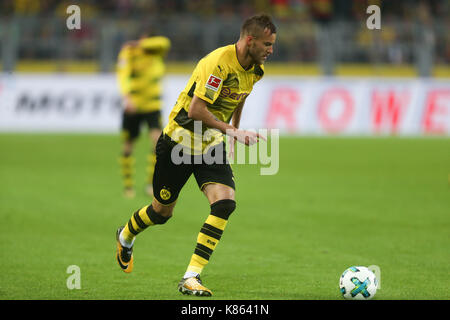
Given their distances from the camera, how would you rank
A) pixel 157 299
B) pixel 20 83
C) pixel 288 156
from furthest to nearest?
pixel 20 83
pixel 288 156
pixel 157 299

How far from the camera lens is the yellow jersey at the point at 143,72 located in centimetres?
1299

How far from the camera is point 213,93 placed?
6434 millimetres

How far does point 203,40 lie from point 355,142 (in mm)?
6619

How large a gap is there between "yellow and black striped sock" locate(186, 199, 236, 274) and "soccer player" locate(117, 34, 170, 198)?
239 inches

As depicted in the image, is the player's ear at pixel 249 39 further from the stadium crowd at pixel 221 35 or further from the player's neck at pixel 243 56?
the stadium crowd at pixel 221 35

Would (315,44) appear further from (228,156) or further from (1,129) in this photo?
(228,156)

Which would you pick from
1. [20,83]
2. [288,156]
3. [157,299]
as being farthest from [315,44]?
[157,299]

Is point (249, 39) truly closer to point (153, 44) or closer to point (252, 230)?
point (252, 230)

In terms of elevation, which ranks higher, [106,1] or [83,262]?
[106,1]

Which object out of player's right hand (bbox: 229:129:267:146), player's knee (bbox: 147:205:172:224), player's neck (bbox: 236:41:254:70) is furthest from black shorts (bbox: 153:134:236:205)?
player's neck (bbox: 236:41:254:70)

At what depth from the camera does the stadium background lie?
7.65 m

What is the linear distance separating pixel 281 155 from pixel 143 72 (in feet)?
20.3

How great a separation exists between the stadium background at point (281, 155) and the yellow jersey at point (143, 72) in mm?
1651

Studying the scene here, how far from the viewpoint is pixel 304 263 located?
7961 millimetres
